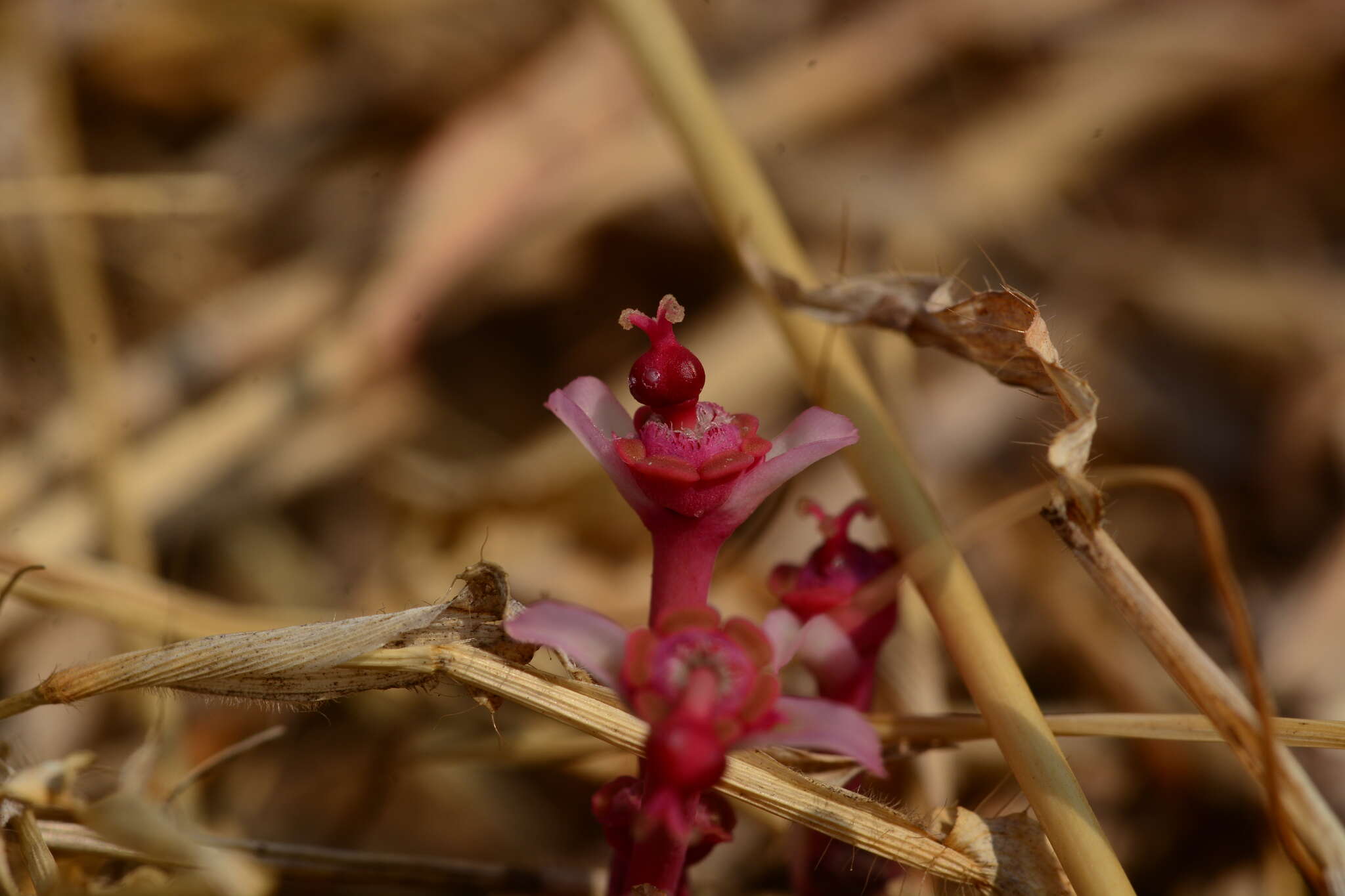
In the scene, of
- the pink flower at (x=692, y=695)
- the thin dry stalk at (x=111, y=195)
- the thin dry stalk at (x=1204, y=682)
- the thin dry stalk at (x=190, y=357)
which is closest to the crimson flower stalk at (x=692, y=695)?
the pink flower at (x=692, y=695)

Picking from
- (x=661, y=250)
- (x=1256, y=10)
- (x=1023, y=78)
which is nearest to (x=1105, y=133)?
(x=1023, y=78)

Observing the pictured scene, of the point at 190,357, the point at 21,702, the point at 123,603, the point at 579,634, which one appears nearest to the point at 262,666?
the point at 21,702

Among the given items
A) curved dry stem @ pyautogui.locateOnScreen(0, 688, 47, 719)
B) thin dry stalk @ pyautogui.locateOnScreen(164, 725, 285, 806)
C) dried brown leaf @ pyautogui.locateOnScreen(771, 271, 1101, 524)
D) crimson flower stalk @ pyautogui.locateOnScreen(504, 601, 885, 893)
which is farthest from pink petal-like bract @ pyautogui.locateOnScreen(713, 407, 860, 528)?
curved dry stem @ pyautogui.locateOnScreen(0, 688, 47, 719)

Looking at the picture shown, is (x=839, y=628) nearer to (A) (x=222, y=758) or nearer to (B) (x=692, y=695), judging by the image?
(B) (x=692, y=695)

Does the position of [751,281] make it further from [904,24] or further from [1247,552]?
[904,24]

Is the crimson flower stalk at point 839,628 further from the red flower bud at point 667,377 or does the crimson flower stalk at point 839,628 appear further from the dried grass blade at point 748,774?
the red flower bud at point 667,377

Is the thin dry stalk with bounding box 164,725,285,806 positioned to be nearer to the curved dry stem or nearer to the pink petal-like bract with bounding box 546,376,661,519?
the curved dry stem
